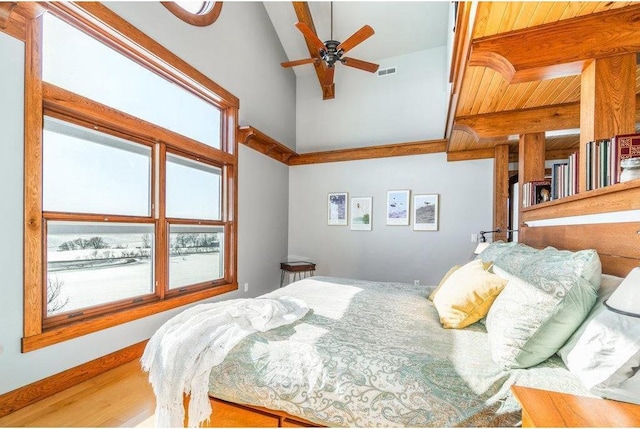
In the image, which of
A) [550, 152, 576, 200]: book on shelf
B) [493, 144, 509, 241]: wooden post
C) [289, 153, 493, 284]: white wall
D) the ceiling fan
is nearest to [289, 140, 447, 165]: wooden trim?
[289, 153, 493, 284]: white wall

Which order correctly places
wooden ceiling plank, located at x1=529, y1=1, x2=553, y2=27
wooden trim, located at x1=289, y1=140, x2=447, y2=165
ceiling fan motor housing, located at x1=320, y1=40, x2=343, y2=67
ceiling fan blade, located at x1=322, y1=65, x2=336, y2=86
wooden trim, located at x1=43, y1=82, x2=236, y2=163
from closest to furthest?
1. wooden ceiling plank, located at x1=529, y1=1, x2=553, y2=27
2. wooden trim, located at x1=43, y1=82, x2=236, y2=163
3. ceiling fan motor housing, located at x1=320, y1=40, x2=343, y2=67
4. ceiling fan blade, located at x1=322, y1=65, x2=336, y2=86
5. wooden trim, located at x1=289, y1=140, x2=447, y2=165

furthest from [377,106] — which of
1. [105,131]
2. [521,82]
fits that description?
[105,131]

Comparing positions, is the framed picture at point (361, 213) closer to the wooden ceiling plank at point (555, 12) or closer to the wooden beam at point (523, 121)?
the wooden beam at point (523, 121)

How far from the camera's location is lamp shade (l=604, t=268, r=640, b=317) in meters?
0.75

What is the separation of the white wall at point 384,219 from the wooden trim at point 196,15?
268 centimetres

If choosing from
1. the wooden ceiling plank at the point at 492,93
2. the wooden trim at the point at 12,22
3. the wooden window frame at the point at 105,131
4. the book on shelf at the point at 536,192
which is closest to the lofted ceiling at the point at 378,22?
the wooden window frame at the point at 105,131

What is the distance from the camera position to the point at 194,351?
1312 millimetres

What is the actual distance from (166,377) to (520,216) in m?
3.48

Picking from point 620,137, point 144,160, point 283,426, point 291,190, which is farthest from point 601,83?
point 291,190

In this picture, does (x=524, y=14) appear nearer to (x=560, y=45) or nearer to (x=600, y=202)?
(x=560, y=45)

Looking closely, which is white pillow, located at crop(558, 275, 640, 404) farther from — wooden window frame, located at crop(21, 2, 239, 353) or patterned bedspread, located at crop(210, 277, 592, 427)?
wooden window frame, located at crop(21, 2, 239, 353)

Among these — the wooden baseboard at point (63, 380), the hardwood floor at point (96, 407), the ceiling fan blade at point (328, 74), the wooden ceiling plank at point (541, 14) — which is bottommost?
the hardwood floor at point (96, 407)

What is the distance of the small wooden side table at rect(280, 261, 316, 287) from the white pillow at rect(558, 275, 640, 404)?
3973 millimetres

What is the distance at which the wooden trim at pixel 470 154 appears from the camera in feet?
14.0
